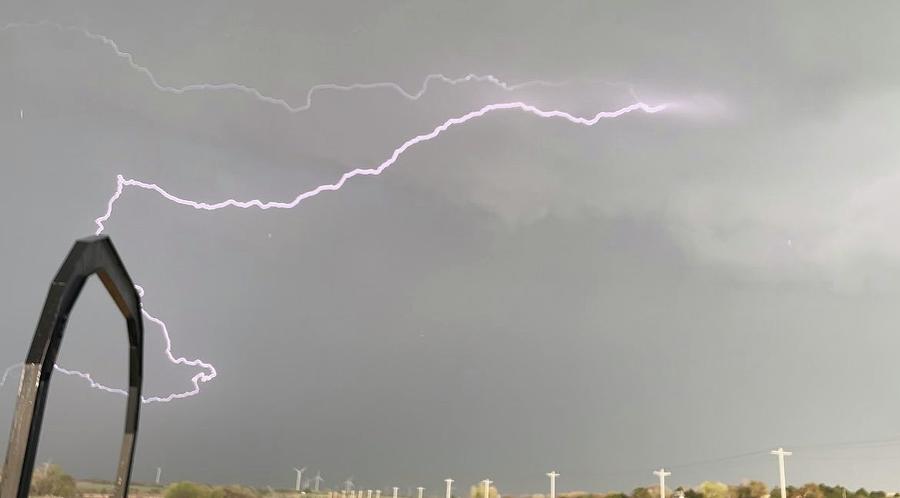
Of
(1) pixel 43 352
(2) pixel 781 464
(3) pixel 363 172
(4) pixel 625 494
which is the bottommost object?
(4) pixel 625 494

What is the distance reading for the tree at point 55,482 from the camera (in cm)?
941

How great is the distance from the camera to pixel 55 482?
9641 millimetres

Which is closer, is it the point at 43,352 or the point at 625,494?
the point at 43,352

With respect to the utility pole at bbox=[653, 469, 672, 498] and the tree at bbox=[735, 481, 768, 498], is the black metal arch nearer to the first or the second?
the utility pole at bbox=[653, 469, 672, 498]

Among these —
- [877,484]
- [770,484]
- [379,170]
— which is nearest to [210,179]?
[379,170]

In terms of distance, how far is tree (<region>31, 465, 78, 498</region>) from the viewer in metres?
9.41

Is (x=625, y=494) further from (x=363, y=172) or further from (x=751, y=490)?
(x=363, y=172)

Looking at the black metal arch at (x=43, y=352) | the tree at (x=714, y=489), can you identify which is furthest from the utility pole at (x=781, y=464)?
the black metal arch at (x=43, y=352)

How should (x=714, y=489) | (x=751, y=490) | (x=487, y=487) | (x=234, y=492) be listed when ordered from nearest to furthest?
1. (x=751, y=490)
2. (x=714, y=489)
3. (x=487, y=487)
4. (x=234, y=492)

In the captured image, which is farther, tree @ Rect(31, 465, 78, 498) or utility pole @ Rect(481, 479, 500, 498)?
utility pole @ Rect(481, 479, 500, 498)

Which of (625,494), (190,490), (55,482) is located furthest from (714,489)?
(55,482)

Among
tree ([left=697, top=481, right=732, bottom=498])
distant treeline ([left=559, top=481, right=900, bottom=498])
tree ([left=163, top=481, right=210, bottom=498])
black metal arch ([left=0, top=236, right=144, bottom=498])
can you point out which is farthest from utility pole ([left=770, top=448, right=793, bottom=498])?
black metal arch ([left=0, top=236, right=144, bottom=498])

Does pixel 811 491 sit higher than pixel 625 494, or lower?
higher

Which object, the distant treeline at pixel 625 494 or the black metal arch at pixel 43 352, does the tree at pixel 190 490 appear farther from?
the black metal arch at pixel 43 352
